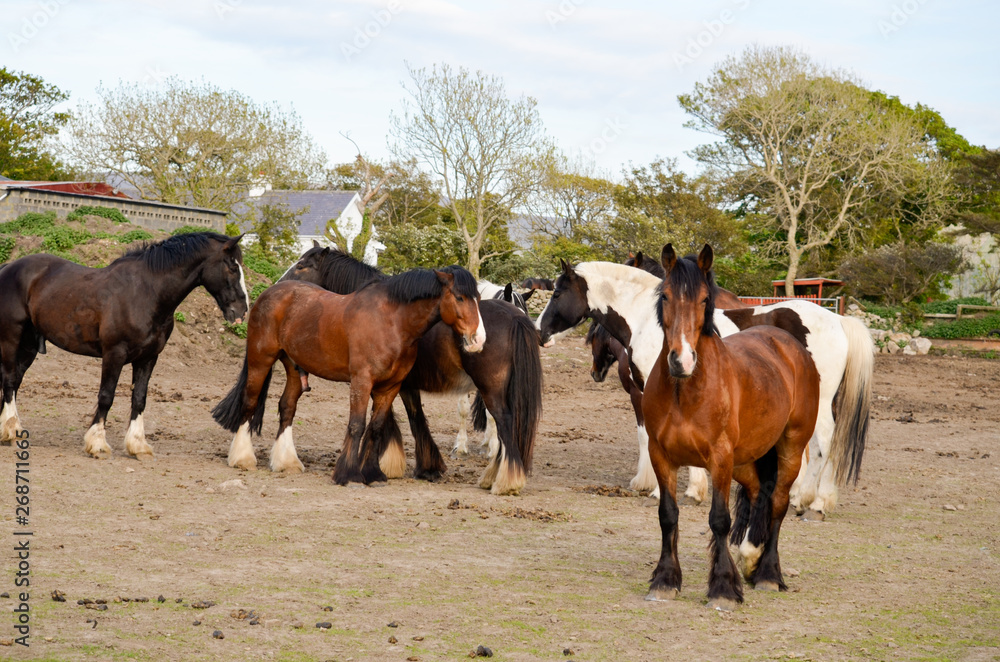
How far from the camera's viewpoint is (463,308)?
24.8 feet

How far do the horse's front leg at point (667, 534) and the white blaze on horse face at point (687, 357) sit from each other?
626mm

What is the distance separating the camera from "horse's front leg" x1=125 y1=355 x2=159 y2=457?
8336 mm

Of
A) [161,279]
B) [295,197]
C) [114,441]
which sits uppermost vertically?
[295,197]

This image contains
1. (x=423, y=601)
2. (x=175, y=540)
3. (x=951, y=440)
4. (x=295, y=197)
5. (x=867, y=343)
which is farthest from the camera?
(x=295, y=197)

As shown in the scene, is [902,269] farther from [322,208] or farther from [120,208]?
[322,208]

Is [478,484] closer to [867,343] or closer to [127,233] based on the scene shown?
[867,343]

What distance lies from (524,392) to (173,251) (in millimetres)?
3772

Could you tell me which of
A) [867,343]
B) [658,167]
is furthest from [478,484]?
[658,167]

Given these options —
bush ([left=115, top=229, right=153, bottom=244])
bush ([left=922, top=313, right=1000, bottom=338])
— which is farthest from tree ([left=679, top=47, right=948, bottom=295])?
bush ([left=115, top=229, right=153, bottom=244])

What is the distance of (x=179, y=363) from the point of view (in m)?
15.4

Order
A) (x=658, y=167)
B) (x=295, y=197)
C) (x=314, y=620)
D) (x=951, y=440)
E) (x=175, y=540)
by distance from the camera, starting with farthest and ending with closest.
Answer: (x=295, y=197)
(x=658, y=167)
(x=951, y=440)
(x=175, y=540)
(x=314, y=620)

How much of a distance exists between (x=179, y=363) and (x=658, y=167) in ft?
76.5

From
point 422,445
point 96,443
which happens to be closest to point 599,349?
point 422,445

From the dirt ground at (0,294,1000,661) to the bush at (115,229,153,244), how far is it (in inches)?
303
